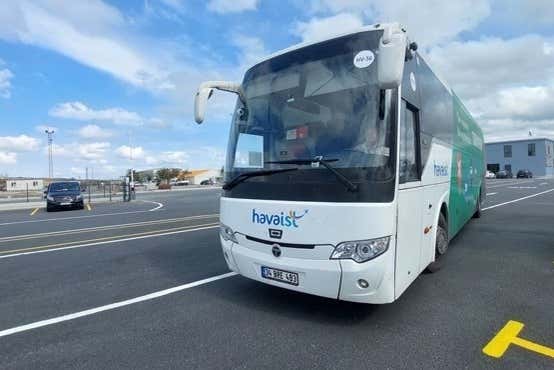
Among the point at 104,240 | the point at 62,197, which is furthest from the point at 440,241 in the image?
the point at 62,197

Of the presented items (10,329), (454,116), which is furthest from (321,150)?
(454,116)

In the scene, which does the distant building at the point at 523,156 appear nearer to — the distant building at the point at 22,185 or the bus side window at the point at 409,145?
the bus side window at the point at 409,145

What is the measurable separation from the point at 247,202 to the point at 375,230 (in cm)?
147

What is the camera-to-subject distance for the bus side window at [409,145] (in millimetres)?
3811

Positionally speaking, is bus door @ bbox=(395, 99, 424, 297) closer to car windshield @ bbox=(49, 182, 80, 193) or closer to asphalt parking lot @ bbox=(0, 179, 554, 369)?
asphalt parking lot @ bbox=(0, 179, 554, 369)

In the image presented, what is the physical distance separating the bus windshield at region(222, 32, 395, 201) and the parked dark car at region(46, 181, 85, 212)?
19.2 metres

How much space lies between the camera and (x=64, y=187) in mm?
21656

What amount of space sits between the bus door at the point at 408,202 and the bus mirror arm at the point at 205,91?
2.15 meters

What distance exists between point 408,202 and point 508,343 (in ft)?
5.22

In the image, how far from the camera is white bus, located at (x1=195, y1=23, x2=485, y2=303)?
11.3 feet

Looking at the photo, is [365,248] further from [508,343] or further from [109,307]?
[109,307]

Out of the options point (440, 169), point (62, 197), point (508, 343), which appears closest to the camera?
point (508, 343)

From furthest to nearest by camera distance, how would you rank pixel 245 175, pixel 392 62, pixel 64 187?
pixel 64 187 → pixel 245 175 → pixel 392 62

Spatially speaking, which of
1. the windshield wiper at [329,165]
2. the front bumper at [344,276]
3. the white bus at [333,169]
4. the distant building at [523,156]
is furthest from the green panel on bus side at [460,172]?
the distant building at [523,156]
